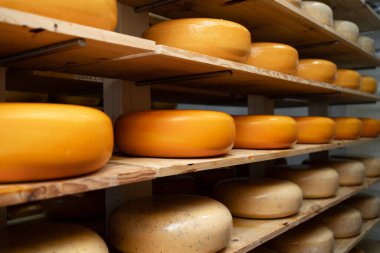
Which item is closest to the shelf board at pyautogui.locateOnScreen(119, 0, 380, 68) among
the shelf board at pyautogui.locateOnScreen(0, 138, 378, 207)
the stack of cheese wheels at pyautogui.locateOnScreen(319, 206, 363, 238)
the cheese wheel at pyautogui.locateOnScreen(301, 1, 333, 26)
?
the cheese wheel at pyautogui.locateOnScreen(301, 1, 333, 26)

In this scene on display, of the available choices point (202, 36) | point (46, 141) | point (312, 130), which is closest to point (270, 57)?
point (202, 36)

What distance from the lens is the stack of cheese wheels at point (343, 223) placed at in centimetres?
229

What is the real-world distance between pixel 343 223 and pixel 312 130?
707mm

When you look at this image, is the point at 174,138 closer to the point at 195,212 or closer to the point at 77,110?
the point at 195,212

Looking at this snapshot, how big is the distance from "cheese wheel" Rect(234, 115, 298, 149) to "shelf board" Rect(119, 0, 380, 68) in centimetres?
45

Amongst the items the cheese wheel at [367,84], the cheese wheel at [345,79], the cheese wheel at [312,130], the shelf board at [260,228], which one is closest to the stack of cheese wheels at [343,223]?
the shelf board at [260,228]

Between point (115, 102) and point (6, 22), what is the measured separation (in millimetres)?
762

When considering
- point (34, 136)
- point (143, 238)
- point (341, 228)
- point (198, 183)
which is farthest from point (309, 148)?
point (34, 136)

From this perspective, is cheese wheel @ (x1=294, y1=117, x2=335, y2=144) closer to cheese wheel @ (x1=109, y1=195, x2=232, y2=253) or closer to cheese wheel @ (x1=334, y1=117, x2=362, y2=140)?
cheese wheel @ (x1=334, y1=117, x2=362, y2=140)

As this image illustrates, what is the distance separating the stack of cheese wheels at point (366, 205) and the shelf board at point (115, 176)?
5.44 ft

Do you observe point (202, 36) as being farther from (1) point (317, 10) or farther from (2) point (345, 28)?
(2) point (345, 28)

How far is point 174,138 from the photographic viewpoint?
1.14m

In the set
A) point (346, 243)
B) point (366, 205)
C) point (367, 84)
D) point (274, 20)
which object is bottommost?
point (346, 243)

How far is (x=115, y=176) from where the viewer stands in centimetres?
85
